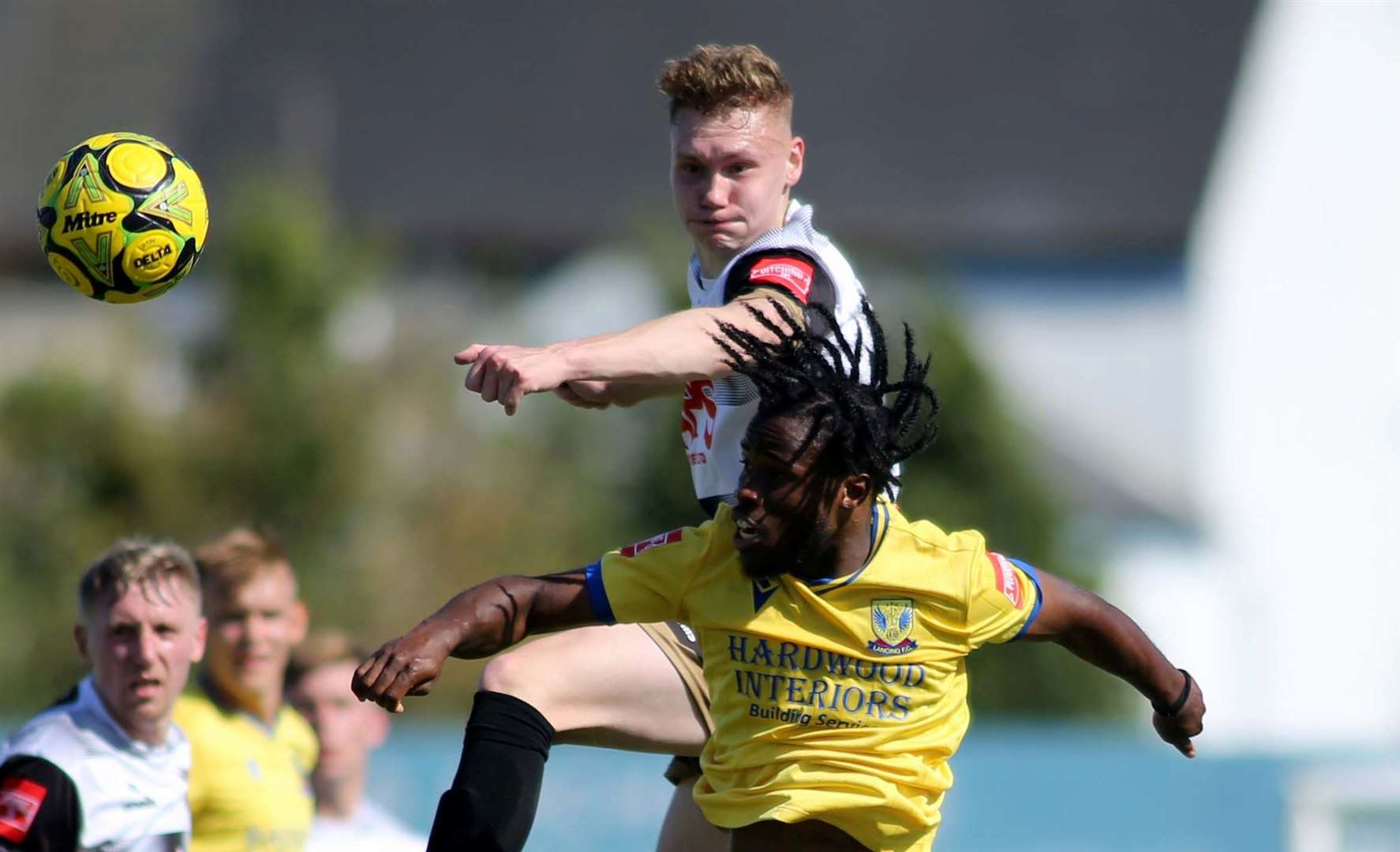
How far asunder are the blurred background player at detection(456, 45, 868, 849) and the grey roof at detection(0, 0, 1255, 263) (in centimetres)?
2188

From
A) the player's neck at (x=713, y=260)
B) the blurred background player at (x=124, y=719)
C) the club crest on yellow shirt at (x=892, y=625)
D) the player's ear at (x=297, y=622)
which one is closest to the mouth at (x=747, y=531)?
the club crest on yellow shirt at (x=892, y=625)

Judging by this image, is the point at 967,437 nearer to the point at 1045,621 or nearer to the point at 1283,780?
the point at 1283,780

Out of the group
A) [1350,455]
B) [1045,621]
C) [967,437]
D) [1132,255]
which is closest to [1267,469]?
[1350,455]

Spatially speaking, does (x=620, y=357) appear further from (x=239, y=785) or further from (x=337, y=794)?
(x=337, y=794)

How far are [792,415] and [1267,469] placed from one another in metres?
24.2

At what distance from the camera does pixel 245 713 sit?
6.94 meters

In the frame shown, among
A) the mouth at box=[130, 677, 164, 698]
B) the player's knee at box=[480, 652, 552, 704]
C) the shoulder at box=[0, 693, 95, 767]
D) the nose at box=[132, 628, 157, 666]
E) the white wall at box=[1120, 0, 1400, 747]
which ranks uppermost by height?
the white wall at box=[1120, 0, 1400, 747]

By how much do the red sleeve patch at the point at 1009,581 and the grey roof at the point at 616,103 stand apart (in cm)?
2241

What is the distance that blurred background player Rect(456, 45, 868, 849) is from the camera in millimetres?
4414

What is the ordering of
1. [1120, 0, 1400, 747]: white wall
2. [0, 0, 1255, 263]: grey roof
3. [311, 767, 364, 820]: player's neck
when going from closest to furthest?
[311, 767, 364, 820]: player's neck
[1120, 0, 1400, 747]: white wall
[0, 0, 1255, 263]: grey roof

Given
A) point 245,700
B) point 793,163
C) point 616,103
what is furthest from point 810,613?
point 616,103

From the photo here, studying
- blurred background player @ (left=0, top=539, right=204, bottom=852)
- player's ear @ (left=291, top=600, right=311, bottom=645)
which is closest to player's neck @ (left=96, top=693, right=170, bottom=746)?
blurred background player @ (left=0, top=539, right=204, bottom=852)

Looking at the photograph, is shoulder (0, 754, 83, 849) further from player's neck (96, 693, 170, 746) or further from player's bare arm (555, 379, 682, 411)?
player's bare arm (555, 379, 682, 411)

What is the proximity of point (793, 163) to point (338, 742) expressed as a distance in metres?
3.90
